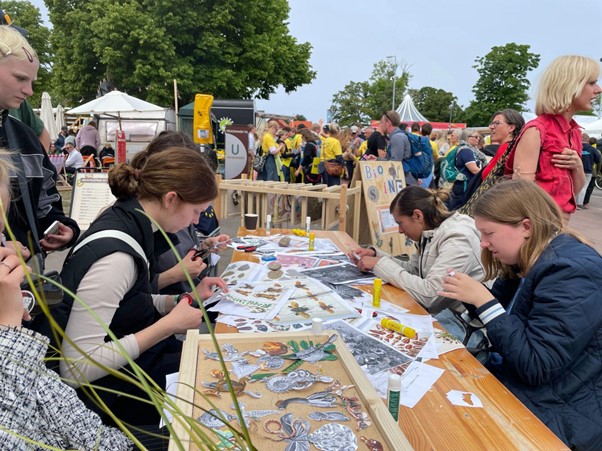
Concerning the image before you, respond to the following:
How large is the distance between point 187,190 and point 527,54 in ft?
145

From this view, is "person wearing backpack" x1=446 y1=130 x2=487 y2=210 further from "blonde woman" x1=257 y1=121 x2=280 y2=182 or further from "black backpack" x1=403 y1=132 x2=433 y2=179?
"blonde woman" x1=257 y1=121 x2=280 y2=182

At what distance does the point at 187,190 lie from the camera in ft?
6.08

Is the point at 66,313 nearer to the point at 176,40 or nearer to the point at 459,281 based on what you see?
the point at 459,281

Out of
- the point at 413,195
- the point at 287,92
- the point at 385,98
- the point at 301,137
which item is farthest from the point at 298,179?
the point at 385,98

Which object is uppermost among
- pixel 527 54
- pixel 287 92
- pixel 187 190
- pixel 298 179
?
pixel 527 54

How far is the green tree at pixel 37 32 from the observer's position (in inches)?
1068

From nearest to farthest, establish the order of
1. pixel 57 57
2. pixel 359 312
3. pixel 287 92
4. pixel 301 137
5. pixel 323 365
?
pixel 323 365 → pixel 359 312 → pixel 301 137 → pixel 57 57 → pixel 287 92

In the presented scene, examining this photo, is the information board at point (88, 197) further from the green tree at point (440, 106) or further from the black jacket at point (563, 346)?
the green tree at point (440, 106)

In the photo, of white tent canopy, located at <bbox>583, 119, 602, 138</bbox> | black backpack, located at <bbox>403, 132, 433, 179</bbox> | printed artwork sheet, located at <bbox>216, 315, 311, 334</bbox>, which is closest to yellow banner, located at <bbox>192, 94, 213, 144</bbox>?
black backpack, located at <bbox>403, 132, 433, 179</bbox>

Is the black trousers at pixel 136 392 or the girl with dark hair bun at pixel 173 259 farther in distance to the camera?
the girl with dark hair bun at pixel 173 259

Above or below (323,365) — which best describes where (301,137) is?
above

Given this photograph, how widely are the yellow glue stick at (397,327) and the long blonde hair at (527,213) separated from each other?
0.51 m

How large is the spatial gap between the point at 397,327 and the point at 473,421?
0.60 meters

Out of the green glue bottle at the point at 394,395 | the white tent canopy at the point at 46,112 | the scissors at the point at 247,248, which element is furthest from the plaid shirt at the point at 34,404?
the white tent canopy at the point at 46,112
